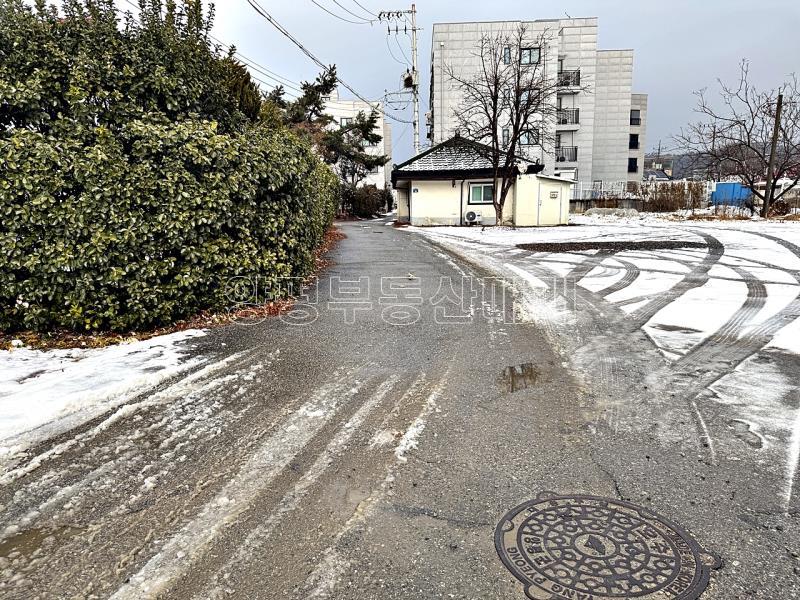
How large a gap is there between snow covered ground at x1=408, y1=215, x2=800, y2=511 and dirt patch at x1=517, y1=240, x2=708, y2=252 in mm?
511

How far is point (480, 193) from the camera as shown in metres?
24.7

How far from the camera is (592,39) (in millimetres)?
37125

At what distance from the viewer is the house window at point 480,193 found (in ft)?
80.7

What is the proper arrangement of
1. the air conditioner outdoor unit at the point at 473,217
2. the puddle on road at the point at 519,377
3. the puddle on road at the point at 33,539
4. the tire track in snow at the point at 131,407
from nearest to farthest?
the puddle on road at the point at 33,539, the tire track in snow at the point at 131,407, the puddle on road at the point at 519,377, the air conditioner outdoor unit at the point at 473,217

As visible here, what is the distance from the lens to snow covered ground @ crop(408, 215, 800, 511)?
11.3 ft

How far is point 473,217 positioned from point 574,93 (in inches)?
791

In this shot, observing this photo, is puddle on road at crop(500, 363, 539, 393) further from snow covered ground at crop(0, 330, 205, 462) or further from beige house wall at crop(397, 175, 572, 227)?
beige house wall at crop(397, 175, 572, 227)

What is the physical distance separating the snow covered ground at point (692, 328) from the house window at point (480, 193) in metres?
12.7

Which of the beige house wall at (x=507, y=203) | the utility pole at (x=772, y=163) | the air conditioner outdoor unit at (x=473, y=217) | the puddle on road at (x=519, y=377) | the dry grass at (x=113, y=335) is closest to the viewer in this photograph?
the puddle on road at (x=519, y=377)

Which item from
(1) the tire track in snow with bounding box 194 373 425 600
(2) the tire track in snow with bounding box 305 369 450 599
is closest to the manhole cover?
(2) the tire track in snow with bounding box 305 369 450 599

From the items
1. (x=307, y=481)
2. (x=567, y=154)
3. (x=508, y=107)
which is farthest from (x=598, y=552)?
(x=567, y=154)

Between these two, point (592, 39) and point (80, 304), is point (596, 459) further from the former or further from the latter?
point (592, 39)

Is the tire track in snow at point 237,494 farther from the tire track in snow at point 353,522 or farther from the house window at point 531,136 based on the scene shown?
the house window at point 531,136

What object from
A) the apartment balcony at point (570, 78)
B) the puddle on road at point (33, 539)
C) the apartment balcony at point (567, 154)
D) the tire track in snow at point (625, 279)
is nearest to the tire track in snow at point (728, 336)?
the tire track in snow at point (625, 279)
